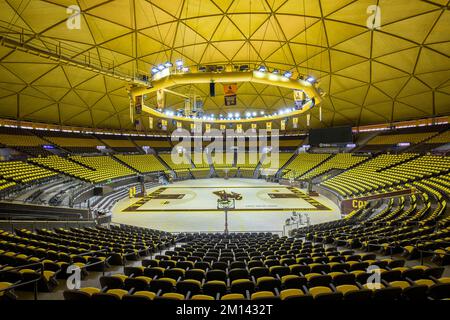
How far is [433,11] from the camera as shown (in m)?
15.5

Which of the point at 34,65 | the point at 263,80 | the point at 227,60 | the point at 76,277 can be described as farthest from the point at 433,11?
the point at 34,65

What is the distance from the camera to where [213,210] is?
22.9m

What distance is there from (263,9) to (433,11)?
10.9 m

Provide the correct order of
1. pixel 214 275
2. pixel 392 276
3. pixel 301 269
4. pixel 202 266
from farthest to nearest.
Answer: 1. pixel 202 266
2. pixel 301 269
3. pixel 214 275
4. pixel 392 276

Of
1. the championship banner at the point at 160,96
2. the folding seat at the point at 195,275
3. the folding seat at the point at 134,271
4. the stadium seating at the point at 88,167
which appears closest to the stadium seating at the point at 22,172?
the stadium seating at the point at 88,167

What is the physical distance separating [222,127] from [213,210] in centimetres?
1391

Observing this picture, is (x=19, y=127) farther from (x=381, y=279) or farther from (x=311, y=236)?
(x=381, y=279)

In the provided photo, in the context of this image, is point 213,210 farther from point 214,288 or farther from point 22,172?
point 22,172

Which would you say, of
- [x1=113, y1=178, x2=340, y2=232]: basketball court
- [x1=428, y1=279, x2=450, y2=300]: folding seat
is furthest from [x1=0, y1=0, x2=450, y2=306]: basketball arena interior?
[x1=113, y1=178, x2=340, y2=232]: basketball court

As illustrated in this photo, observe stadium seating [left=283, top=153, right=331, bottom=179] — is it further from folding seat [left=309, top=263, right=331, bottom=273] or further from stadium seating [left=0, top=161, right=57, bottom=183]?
folding seat [left=309, top=263, right=331, bottom=273]

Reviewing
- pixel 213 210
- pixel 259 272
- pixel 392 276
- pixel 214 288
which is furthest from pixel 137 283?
pixel 213 210

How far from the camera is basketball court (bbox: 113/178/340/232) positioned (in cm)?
1891

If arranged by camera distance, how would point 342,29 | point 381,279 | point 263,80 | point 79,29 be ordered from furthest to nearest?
point 342,29 < point 79,29 < point 263,80 < point 381,279

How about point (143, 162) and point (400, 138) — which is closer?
point (400, 138)
